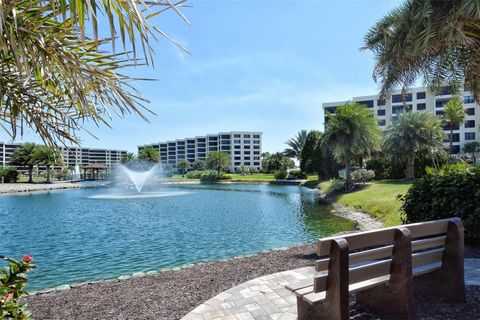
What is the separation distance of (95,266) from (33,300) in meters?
3.11

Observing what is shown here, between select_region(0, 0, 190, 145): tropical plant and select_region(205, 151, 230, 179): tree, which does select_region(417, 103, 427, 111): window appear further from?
select_region(0, 0, 190, 145): tropical plant

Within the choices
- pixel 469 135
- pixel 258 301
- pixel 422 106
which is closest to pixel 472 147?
pixel 469 135

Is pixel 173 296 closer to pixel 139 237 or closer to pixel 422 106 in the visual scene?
pixel 139 237

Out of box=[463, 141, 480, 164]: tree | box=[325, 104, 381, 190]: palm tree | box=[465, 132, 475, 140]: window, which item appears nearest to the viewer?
box=[325, 104, 381, 190]: palm tree

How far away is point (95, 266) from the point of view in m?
8.16

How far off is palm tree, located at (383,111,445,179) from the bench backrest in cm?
2898

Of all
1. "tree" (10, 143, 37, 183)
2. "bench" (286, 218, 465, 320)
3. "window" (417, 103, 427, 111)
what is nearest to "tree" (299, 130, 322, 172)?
"window" (417, 103, 427, 111)

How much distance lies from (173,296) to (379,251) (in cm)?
336

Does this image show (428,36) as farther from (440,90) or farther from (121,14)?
(121,14)

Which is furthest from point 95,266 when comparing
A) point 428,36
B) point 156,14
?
point 428,36

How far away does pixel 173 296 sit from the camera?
4.80 m

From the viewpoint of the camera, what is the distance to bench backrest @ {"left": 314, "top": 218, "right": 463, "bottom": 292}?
2887 mm

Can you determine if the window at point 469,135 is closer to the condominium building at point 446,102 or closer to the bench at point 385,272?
the condominium building at point 446,102

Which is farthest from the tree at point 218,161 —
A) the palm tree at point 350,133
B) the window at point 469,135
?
the window at point 469,135
